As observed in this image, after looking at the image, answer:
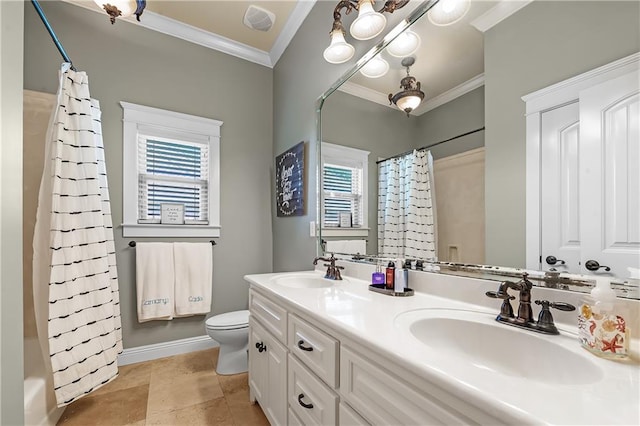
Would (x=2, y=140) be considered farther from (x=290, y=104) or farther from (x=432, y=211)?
(x=290, y=104)

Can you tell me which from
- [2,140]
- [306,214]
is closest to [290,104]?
[306,214]

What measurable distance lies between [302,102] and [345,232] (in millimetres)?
1166

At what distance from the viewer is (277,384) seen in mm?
1268

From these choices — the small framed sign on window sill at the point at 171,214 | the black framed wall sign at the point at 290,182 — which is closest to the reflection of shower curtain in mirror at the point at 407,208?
the black framed wall sign at the point at 290,182

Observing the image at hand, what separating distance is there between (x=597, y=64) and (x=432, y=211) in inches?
26.1

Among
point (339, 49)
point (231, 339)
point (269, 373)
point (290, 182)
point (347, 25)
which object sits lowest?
point (231, 339)

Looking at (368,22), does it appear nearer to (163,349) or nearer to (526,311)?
(526,311)

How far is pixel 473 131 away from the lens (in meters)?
1.05

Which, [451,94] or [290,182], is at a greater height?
[451,94]

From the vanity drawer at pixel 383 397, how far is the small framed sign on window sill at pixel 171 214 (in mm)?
2043

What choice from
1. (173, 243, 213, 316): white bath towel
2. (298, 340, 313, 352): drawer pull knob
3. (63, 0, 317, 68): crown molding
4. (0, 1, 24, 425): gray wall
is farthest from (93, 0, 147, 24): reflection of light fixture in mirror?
(298, 340, 313, 352): drawer pull knob

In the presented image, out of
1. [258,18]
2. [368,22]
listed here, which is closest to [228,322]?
[368,22]

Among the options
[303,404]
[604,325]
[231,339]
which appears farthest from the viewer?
[231,339]

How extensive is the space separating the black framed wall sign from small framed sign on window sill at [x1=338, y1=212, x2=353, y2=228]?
46 centimetres
